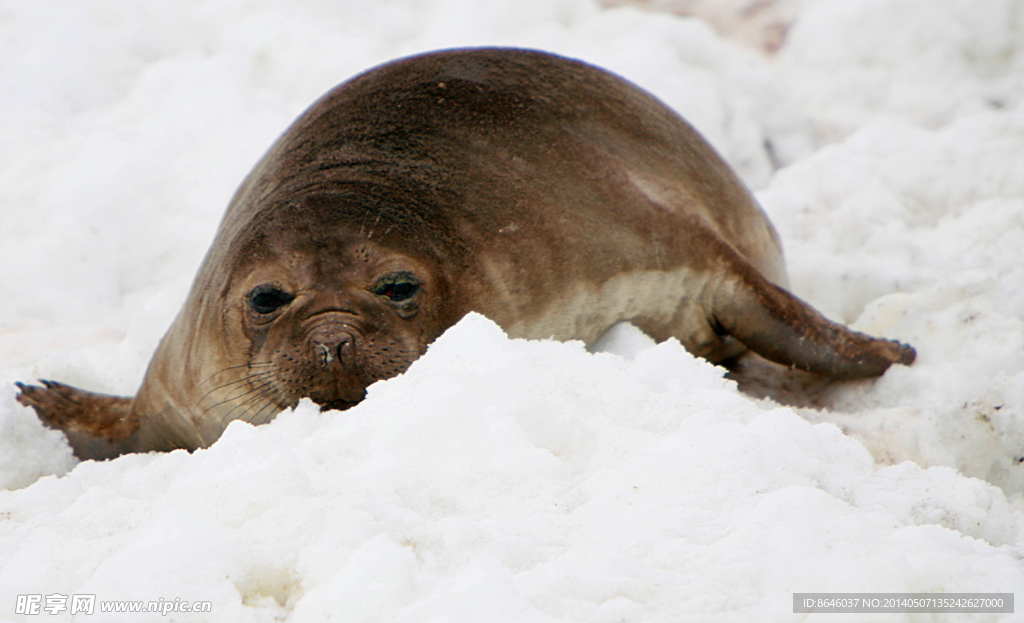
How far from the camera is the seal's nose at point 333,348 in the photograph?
1991 mm

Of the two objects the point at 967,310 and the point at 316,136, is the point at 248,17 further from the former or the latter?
the point at 967,310

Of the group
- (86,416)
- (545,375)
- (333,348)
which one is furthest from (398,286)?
(86,416)

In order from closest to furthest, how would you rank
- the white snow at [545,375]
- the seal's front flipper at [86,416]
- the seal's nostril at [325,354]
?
the white snow at [545,375], the seal's nostril at [325,354], the seal's front flipper at [86,416]

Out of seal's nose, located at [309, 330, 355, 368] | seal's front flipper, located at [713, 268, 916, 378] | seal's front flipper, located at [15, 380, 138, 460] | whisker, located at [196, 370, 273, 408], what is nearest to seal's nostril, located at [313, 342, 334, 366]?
seal's nose, located at [309, 330, 355, 368]

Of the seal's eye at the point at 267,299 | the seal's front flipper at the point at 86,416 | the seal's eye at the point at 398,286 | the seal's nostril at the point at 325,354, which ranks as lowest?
the seal's nostril at the point at 325,354

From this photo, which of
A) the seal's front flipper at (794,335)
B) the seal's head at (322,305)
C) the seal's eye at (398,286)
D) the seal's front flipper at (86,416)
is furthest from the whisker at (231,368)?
the seal's front flipper at (794,335)

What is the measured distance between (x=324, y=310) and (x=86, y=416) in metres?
1.11

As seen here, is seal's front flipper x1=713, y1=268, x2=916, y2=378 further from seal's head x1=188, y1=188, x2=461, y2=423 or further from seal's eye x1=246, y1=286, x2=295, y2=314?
seal's eye x1=246, y1=286, x2=295, y2=314

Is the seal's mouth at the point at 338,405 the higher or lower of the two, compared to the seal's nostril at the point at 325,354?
lower

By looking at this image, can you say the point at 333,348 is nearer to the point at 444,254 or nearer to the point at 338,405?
the point at 338,405

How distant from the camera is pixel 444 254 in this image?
2.30 metres

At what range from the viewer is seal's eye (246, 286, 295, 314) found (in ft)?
7.21

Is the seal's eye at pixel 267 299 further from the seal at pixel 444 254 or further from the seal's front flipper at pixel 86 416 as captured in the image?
the seal's front flipper at pixel 86 416

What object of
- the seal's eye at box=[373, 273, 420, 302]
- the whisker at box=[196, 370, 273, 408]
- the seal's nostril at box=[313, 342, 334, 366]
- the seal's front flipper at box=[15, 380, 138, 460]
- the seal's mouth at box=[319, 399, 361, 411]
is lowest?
the seal's mouth at box=[319, 399, 361, 411]
